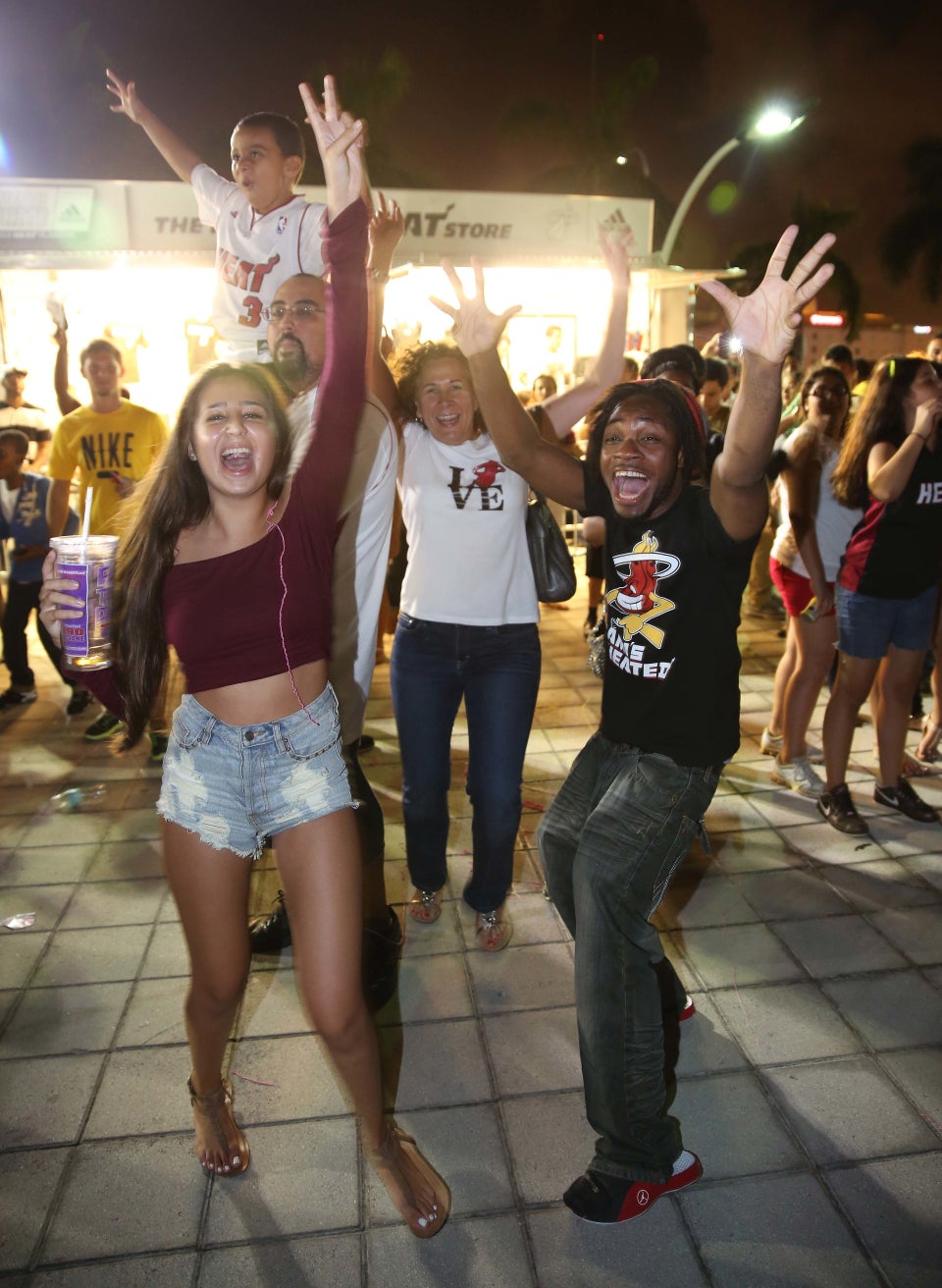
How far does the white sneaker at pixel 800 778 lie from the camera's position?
4668mm

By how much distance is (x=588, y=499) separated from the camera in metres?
2.72

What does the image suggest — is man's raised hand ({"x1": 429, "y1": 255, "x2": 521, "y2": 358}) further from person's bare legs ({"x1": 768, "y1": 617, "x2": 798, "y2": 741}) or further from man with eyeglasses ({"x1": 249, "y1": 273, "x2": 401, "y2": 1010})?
person's bare legs ({"x1": 768, "y1": 617, "x2": 798, "y2": 741})

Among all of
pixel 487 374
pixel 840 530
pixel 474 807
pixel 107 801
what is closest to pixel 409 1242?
pixel 474 807

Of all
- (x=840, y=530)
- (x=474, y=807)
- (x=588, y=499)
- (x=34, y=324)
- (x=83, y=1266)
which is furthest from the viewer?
(x=34, y=324)

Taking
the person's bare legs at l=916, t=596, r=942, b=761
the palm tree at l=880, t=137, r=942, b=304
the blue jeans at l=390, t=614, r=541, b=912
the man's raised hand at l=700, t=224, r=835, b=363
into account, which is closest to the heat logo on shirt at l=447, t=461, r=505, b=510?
the blue jeans at l=390, t=614, r=541, b=912

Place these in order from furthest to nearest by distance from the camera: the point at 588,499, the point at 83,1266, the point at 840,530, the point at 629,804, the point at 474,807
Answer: the point at 840,530 → the point at 474,807 → the point at 588,499 → the point at 629,804 → the point at 83,1266

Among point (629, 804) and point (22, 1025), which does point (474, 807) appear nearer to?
point (629, 804)

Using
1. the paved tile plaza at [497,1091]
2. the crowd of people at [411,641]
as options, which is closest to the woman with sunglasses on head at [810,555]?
the paved tile plaza at [497,1091]

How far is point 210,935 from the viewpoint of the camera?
7.09 feet

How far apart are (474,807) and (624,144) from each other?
90.9 ft

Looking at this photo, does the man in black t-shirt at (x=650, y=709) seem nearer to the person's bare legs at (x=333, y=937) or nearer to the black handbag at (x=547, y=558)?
the person's bare legs at (x=333, y=937)

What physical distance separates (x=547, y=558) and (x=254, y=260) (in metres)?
1.87

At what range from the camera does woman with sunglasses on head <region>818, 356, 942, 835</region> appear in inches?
163

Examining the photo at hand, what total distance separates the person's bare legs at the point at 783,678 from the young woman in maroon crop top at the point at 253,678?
3.39 m
